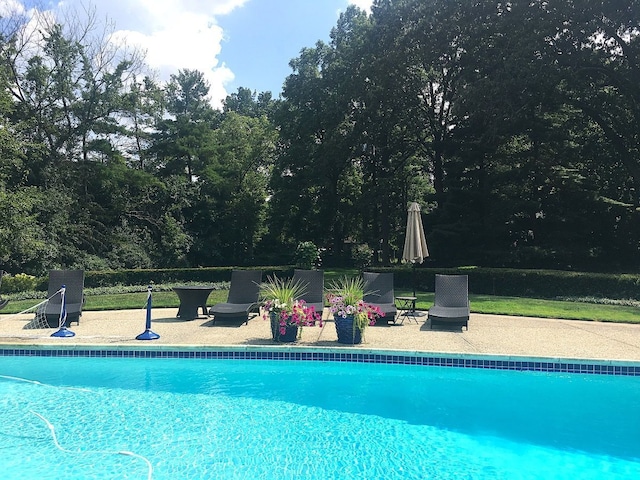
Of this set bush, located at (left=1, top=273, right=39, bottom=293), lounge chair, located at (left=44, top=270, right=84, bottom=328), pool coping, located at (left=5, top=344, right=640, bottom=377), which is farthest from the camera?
bush, located at (left=1, top=273, right=39, bottom=293)

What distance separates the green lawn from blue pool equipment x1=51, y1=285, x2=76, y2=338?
111 inches

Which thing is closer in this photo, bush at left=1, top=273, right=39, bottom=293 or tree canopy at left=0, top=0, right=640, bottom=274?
bush at left=1, top=273, right=39, bottom=293

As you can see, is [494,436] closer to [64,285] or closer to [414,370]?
[414,370]

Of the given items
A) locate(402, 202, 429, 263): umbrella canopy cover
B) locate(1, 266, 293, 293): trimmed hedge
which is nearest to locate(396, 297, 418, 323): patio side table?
locate(402, 202, 429, 263): umbrella canopy cover

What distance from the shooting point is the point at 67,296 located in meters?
10.0

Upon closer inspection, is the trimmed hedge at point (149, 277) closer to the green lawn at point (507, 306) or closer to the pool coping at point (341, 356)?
the green lawn at point (507, 306)

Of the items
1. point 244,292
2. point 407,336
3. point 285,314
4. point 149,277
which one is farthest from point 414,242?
point 149,277

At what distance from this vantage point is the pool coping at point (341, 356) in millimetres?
6945

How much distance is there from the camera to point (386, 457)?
4.72 m

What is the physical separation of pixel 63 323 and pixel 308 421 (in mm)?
6029

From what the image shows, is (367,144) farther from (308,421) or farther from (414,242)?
(308,421)

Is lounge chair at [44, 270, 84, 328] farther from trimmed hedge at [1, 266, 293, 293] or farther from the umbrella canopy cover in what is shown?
trimmed hedge at [1, 266, 293, 293]

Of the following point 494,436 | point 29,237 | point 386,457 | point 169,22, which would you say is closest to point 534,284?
point 494,436

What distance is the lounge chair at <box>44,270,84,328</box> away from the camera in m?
9.59
